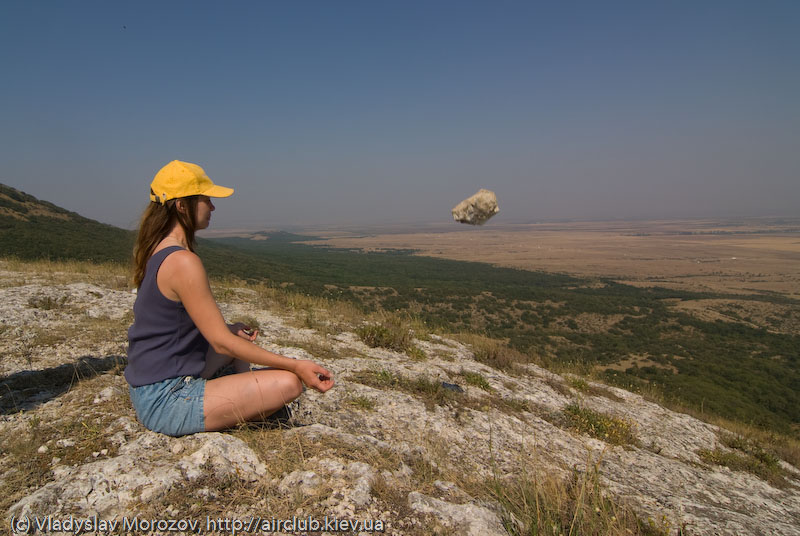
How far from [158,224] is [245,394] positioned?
1319mm

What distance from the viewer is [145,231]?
2.54m

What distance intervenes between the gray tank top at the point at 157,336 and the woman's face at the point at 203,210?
0.34 m

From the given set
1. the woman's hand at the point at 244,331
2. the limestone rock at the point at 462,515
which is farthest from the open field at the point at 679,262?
the woman's hand at the point at 244,331

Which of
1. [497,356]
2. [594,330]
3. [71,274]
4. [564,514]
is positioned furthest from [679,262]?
[71,274]

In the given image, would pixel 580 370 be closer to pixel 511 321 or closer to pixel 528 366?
pixel 528 366

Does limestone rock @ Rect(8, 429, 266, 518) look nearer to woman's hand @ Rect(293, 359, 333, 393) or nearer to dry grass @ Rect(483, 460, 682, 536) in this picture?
woman's hand @ Rect(293, 359, 333, 393)

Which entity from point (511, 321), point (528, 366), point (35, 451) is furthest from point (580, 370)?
point (511, 321)

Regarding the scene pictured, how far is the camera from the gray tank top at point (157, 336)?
2375mm

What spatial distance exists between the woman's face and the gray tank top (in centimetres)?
34

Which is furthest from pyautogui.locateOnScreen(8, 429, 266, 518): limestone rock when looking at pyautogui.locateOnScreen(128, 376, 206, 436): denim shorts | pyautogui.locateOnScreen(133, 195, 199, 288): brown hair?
pyautogui.locateOnScreen(133, 195, 199, 288): brown hair

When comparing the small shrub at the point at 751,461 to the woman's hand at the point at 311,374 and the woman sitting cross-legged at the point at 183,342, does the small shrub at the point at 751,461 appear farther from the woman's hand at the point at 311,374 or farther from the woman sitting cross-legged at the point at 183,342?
the woman sitting cross-legged at the point at 183,342

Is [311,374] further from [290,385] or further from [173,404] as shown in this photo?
[173,404]

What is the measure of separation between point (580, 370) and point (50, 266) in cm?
1527

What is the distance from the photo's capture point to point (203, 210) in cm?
262
